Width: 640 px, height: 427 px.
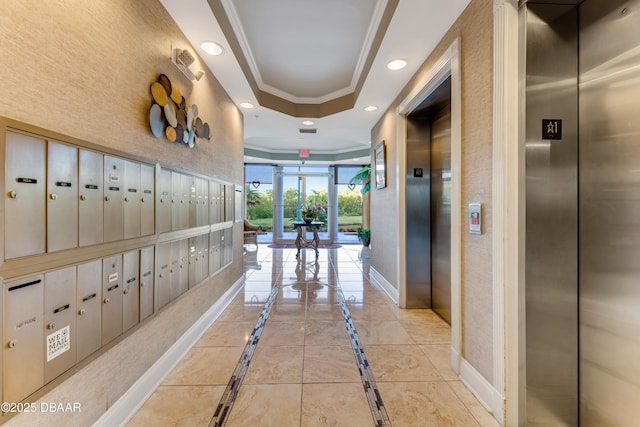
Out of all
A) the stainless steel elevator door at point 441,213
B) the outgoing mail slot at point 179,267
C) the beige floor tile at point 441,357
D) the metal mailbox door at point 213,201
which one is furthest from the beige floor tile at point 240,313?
the stainless steel elevator door at point 441,213

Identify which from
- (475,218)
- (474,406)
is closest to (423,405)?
(474,406)

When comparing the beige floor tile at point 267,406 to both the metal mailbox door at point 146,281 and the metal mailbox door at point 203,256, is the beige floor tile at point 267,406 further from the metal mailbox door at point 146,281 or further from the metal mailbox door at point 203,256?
the metal mailbox door at point 203,256

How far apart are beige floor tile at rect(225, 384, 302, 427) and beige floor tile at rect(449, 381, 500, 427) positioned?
105 centimetres

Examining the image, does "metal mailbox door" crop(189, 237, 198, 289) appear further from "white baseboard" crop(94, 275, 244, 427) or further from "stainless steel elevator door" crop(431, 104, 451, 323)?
"stainless steel elevator door" crop(431, 104, 451, 323)

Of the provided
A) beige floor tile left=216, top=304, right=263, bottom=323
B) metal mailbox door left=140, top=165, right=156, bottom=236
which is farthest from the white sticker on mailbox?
beige floor tile left=216, top=304, right=263, bottom=323

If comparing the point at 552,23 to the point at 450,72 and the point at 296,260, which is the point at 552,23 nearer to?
the point at 450,72

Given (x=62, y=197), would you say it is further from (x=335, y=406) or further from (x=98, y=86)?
(x=335, y=406)

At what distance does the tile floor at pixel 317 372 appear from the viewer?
5.32ft

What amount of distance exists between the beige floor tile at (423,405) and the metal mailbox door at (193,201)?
1.99 metres

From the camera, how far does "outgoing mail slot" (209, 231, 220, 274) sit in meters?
2.88

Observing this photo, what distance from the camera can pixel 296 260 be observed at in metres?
6.29

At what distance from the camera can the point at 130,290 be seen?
164 centimetres

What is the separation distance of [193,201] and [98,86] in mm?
1196

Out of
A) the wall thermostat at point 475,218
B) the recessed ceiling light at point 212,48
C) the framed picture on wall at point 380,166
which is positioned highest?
the recessed ceiling light at point 212,48
